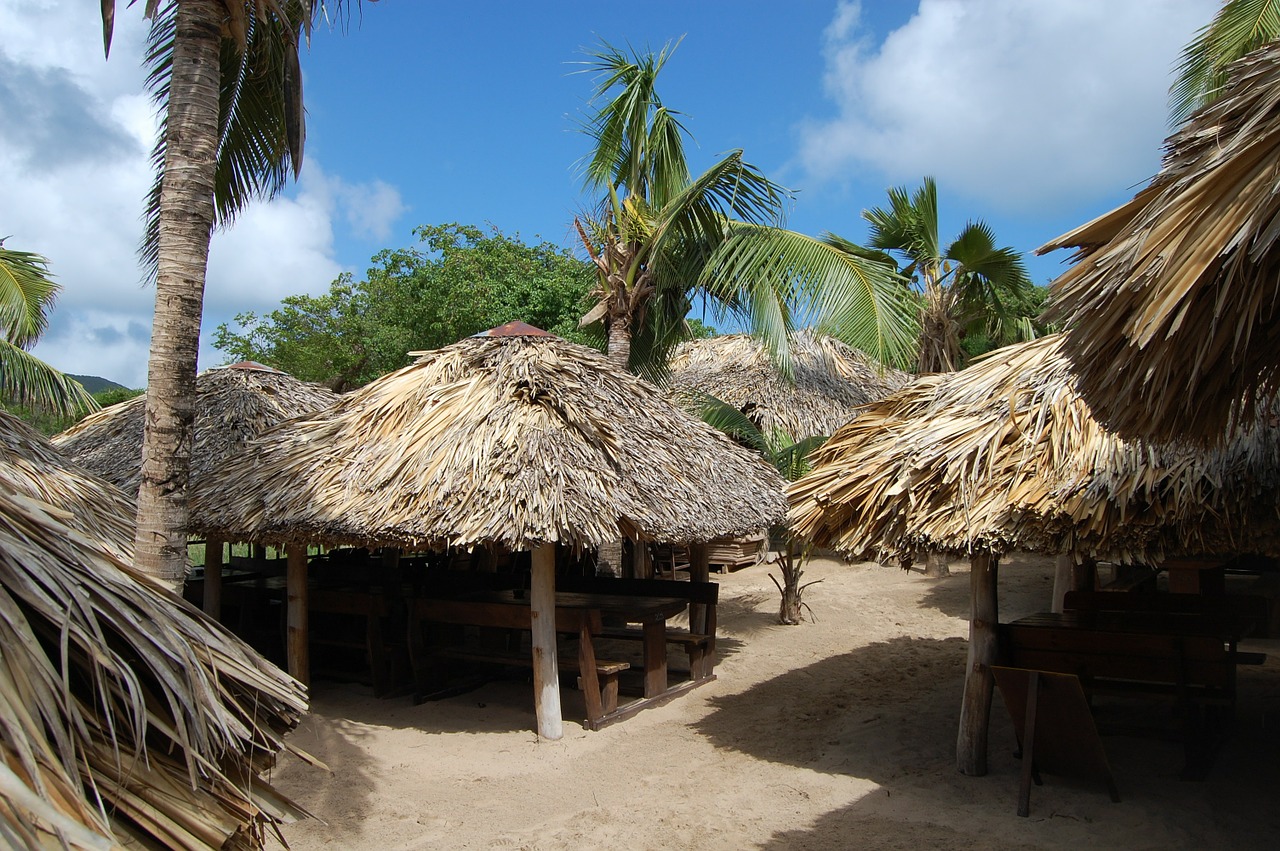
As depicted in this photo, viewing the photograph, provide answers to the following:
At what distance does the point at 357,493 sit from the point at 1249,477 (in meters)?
6.43

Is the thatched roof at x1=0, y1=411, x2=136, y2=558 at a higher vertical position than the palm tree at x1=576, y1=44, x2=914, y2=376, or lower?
lower

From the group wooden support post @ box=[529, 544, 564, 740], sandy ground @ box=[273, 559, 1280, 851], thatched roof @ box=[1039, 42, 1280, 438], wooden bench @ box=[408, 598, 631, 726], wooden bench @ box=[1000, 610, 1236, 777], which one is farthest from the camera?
wooden bench @ box=[408, 598, 631, 726]

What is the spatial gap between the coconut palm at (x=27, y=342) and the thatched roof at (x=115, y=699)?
1169 centimetres

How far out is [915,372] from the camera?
Result: 11.9 meters

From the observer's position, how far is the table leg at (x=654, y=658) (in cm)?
889

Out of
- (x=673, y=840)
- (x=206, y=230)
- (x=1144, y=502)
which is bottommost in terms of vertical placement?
(x=673, y=840)

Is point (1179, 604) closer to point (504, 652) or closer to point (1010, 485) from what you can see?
point (1010, 485)

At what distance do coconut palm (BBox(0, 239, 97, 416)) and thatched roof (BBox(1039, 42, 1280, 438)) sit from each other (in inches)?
525

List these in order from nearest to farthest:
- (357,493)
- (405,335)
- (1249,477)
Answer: (1249,477) → (357,493) → (405,335)

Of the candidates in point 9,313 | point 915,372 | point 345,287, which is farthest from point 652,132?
point 345,287

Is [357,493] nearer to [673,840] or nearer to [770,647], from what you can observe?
[673,840]

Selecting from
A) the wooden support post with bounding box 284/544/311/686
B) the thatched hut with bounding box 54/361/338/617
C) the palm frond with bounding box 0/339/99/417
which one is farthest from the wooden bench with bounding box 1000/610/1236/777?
the palm frond with bounding box 0/339/99/417

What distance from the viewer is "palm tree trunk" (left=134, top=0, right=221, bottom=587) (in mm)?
5254

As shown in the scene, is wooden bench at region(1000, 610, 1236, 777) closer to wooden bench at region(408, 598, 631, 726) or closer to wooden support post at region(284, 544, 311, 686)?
wooden bench at region(408, 598, 631, 726)
